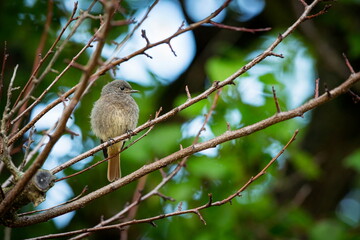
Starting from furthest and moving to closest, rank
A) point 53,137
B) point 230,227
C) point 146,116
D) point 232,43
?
point 232,43 < point 146,116 < point 230,227 < point 53,137

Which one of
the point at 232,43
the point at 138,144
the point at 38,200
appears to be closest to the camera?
the point at 38,200

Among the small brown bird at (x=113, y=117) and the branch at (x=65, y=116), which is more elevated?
the small brown bird at (x=113, y=117)

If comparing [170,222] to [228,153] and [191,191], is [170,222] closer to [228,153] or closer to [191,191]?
[191,191]

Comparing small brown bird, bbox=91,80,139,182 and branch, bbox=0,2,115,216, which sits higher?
small brown bird, bbox=91,80,139,182

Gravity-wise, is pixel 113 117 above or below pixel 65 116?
above

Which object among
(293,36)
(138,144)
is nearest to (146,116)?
(138,144)

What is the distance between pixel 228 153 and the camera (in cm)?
527

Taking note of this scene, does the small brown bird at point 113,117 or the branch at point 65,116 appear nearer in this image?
the branch at point 65,116

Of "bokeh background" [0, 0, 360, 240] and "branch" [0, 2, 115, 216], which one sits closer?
"branch" [0, 2, 115, 216]

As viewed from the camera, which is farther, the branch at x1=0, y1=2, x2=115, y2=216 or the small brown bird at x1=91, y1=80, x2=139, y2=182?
the small brown bird at x1=91, y1=80, x2=139, y2=182

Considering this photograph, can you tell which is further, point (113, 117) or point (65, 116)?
point (113, 117)

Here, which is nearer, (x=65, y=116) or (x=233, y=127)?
(x=65, y=116)

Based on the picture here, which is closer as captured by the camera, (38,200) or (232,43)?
(38,200)

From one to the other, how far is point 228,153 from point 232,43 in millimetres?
2475
